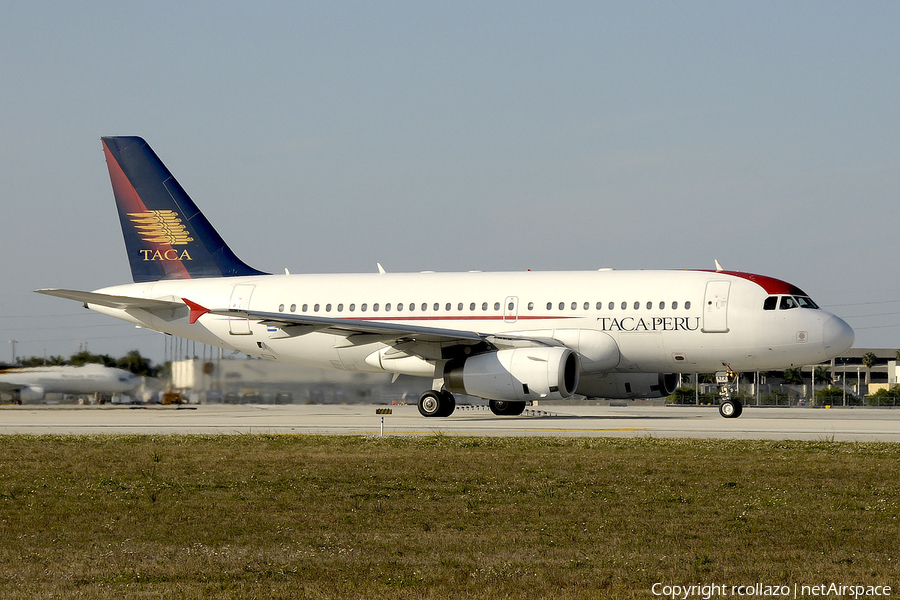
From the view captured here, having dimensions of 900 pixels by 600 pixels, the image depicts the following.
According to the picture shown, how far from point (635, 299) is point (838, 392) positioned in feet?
165

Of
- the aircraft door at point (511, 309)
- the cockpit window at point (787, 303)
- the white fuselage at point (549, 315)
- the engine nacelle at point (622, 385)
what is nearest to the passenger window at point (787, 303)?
the cockpit window at point (787, 303)

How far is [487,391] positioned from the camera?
89.2 feet

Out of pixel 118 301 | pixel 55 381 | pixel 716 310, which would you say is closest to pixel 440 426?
pixel 716 310

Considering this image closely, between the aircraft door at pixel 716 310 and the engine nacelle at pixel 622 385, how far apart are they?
10.4 ft

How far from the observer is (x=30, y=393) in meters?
36.2

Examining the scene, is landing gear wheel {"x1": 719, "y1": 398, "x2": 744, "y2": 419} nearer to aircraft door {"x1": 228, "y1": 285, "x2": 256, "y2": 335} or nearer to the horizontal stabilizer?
aircraft door {"x1": 228, "y1": 285, "x2": 256, "y2": 335}

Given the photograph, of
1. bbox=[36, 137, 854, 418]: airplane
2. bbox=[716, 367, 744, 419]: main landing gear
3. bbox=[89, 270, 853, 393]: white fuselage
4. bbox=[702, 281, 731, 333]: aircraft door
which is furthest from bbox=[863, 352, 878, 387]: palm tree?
bbox=[702, 281, 731, 333]: aircraft door

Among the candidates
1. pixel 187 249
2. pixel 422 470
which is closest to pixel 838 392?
pixel 187 249

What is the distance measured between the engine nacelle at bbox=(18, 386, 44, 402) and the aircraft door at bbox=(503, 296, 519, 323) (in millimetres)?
17661

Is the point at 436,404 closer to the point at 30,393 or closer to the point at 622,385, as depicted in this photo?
the point at 622,385

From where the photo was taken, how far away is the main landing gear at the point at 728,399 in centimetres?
2855

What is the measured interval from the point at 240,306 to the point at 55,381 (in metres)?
8.58

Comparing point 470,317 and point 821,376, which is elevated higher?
point 470,317

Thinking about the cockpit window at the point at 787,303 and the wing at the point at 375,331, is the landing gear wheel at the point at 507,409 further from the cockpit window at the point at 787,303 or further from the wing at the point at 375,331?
the cockpit window at the point at 787,303
